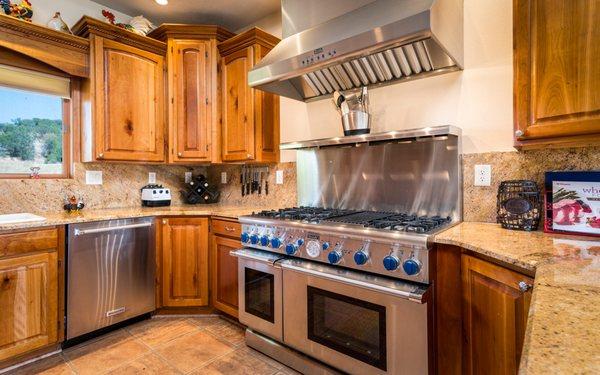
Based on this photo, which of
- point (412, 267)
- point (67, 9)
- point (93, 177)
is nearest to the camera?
point (412, 267)

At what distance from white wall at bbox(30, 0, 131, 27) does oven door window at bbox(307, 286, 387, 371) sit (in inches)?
114

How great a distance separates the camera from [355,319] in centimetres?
162

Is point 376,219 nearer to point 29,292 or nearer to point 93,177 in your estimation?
point 29,292

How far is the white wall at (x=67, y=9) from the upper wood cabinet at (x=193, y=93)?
1.68 ft

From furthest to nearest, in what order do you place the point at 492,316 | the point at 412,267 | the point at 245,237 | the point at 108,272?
the point at 108,272
the point at 245,237
the point at 412,267
the point at 492,316

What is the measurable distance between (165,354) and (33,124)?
6.79ft

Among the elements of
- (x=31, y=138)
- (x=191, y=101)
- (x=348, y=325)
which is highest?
(x=191, y=101)

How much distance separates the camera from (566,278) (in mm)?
850

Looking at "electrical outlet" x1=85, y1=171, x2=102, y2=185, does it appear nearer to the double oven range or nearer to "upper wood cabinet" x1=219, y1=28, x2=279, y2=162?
"upper wood cabinet" x1=219, y1=28, x2=279, y2=162

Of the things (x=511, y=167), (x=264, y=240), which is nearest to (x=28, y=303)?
(x=264, y=240)

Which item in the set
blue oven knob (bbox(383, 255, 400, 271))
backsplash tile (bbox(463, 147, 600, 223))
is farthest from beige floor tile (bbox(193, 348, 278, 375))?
backsplash tile (bbox(463, 147, 600, 223))

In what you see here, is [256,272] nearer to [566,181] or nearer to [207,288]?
[207,288]

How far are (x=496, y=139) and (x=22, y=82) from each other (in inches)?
129

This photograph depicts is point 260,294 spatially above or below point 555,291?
below
